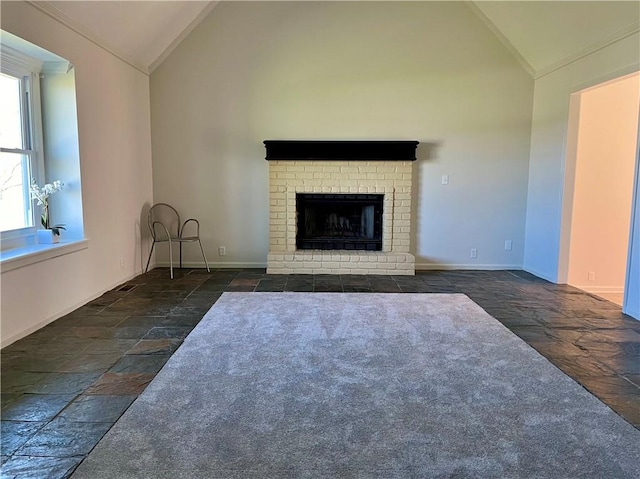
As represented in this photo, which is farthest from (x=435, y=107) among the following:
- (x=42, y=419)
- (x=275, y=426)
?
(x=42, y=419)

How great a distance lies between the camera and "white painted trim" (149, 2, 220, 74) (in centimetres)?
521

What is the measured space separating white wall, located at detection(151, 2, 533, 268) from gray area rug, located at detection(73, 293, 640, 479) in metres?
2.57

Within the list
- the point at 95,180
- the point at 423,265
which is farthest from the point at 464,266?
the point at 95,180

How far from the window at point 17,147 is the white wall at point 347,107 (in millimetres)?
1899

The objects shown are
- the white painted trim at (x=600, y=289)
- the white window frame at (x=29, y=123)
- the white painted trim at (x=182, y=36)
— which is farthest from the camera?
the white painted trim at (x=182, y=36)

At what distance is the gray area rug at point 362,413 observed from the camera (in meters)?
1.73

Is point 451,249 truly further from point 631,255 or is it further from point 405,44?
point 405,44

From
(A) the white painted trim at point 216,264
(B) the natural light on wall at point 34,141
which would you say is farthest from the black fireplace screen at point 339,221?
(B) the natural light on wall at point 34,141

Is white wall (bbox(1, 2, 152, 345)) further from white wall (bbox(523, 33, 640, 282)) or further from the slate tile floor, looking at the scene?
white wall (bbox(523, 33, 640, 282))

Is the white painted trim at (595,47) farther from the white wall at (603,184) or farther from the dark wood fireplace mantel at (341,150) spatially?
the dark wood fireplace mantel at (341,150)

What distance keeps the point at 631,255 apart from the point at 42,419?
4.35 metres

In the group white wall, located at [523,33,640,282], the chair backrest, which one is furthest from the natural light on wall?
white wall, located at [523,33,640,282]

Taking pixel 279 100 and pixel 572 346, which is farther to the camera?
pixel 279 100

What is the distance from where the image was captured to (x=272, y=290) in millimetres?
4547
